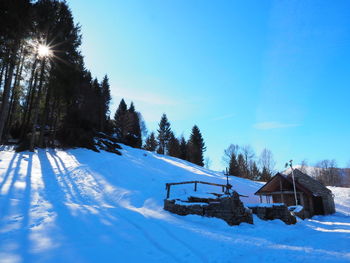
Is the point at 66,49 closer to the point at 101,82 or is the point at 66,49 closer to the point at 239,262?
the point at 239,262

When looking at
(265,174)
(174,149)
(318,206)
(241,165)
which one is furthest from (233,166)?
(318,206)

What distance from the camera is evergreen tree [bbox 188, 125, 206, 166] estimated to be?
46.8 m

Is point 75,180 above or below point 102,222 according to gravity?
above

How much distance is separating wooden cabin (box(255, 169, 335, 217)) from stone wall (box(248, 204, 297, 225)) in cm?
986

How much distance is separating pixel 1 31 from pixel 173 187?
1505 cm

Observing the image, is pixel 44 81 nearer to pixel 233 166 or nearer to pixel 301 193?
pixel 301 193

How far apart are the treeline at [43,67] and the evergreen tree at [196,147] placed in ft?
83.6

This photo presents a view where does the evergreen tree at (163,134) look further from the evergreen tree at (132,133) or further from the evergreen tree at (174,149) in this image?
the evergreen tree at (132,133)

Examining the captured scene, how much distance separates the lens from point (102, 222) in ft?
21.9

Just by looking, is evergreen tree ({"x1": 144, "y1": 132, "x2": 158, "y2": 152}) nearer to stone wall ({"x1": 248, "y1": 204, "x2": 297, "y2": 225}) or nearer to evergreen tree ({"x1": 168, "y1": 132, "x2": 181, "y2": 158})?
evergreen tree ({"x1": 168, "y1": 132, "x2": 181, "y2": 158})

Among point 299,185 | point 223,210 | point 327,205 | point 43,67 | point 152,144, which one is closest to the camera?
point 223,210

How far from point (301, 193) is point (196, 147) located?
2804cm

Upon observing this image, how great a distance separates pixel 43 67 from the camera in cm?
1970

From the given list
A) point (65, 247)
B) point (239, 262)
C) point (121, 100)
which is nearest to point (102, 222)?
point (65, 247)
